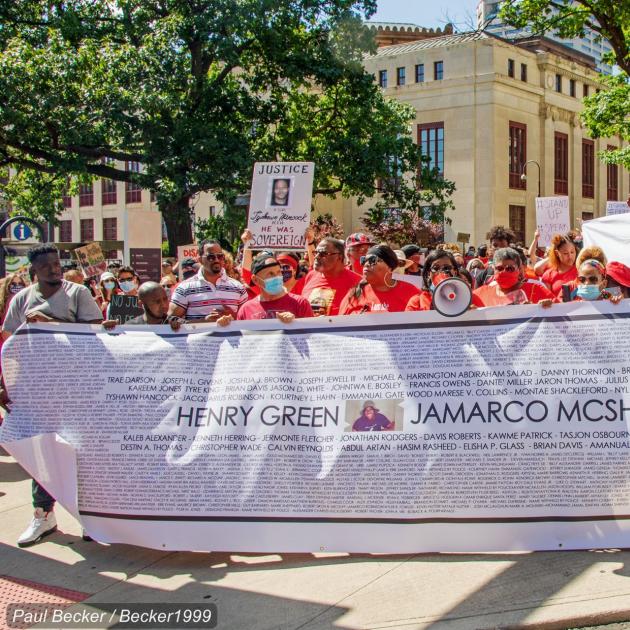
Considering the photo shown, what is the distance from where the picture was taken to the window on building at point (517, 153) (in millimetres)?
46906

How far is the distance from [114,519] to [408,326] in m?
1.96

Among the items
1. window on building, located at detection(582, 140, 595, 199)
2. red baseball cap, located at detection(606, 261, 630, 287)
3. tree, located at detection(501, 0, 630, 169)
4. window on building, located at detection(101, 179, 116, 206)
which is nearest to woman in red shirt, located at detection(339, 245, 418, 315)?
red baseball cap, located at detection(606, 261, 630, 287)

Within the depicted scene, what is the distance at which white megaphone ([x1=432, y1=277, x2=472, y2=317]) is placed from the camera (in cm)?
441

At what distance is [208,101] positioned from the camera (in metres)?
20.6

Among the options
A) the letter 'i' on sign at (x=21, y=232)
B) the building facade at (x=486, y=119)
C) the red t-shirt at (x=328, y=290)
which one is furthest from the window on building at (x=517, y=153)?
the red t-shirt at (x=328, y=290)

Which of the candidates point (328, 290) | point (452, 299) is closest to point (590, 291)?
point (452, 299)

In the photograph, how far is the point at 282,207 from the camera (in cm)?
836

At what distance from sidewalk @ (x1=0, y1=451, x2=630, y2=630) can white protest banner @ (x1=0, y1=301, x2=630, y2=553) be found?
11 cm

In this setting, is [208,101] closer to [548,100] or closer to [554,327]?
[554,327]

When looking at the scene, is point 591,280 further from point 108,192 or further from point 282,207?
point 108,192

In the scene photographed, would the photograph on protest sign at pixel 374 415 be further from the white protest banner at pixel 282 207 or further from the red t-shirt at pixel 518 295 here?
the white protest banner at pixel 282 207

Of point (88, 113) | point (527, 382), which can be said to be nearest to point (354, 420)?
point (527, 382)

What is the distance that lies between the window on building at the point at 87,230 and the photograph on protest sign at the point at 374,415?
54.8 metres

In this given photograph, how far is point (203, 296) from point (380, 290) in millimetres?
1382
